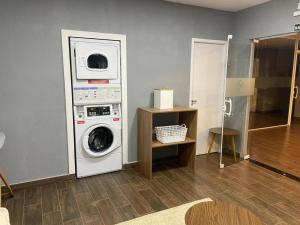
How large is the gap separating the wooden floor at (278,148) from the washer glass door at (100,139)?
258cm

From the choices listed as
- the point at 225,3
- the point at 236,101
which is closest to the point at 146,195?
the point at 236,101

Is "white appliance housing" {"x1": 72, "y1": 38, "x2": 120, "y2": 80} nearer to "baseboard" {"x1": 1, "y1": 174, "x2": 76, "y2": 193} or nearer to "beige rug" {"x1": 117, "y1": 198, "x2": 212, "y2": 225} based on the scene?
"baseboard" {"x1": 1, "y1": 174, "x2": 76, "y2": 193}

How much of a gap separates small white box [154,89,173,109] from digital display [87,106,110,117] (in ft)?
2.44

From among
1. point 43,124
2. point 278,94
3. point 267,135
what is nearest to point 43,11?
point 43,124

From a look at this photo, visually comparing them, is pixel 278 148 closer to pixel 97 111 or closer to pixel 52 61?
pixel 97 111

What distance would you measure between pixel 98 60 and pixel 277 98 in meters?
6.10

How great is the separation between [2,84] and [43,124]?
26.0 inches

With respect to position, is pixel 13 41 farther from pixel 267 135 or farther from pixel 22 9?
pixel 267 135

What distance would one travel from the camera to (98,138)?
3.24 metres

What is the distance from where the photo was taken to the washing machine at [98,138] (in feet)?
9.89

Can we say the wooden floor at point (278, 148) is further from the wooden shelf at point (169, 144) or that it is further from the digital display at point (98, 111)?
the digital display at point (98, 111)

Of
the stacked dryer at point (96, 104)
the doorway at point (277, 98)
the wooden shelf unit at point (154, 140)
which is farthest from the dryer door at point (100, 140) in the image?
the doorway at point (277, 98)

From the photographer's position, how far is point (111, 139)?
3236mm

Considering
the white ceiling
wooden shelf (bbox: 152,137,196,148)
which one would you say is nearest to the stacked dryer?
wooden shelf (bbox: 152,137,196,148)
